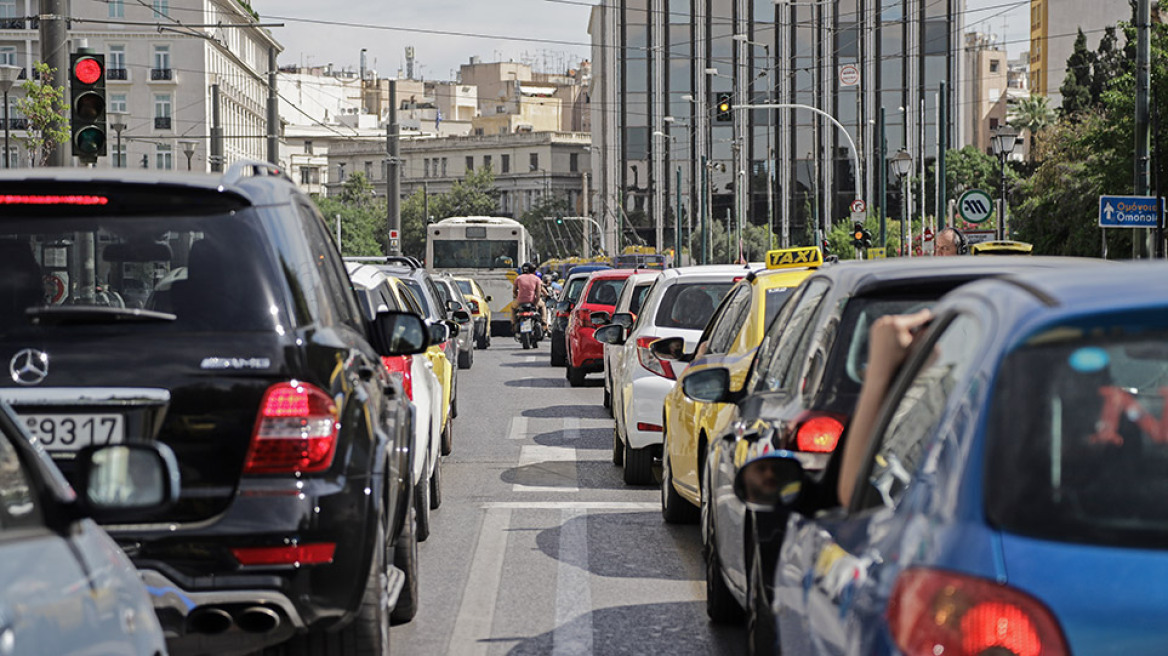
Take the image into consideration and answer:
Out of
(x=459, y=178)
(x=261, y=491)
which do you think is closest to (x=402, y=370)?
(x=261, y=491)

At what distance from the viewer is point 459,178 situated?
169m

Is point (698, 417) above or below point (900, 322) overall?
below

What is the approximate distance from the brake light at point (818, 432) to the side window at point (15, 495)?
3007 millimetres

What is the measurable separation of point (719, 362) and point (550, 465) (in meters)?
4.74

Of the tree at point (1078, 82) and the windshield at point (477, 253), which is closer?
the windshield at point (477, 253)

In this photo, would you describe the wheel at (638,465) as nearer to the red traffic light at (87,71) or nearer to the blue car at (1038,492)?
the red traffic light at (87,71)

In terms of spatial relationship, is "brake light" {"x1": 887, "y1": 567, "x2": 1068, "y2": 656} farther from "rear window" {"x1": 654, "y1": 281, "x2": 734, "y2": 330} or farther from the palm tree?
the palm tree

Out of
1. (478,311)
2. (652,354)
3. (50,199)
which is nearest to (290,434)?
(50,199)

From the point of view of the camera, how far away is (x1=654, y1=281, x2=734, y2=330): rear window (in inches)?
544

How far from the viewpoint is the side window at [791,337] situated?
6.32 metres

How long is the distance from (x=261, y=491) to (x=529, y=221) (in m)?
148

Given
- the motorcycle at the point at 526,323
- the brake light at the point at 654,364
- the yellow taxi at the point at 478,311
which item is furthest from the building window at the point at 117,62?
the brake light at the point at 654,364

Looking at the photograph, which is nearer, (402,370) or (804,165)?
(402,370)

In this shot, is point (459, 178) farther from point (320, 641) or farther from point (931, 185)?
point (320, 641)
